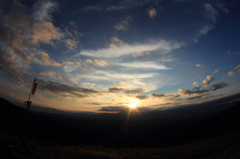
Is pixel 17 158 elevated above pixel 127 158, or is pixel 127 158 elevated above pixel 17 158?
pixel 17 158

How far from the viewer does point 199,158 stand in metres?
17.0

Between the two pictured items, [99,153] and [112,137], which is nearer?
[99,153]

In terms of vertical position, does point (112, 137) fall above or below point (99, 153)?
below

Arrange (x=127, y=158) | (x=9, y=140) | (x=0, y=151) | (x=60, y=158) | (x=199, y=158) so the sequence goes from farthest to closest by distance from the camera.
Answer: (x=127, y=158) → (x=199, y=158) → (x=60, y=158) → (x=9, y=140) → (x=0, y=151)

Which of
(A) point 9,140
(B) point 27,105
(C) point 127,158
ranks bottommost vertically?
(C) point 127,158

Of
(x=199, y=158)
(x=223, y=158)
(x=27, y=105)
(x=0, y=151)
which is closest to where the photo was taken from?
(x=0, y=151)

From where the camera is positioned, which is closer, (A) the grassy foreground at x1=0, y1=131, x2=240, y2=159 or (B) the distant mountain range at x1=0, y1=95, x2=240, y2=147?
(A) the grassy foreground at x1=0, y1=131, x2=240, y2=159

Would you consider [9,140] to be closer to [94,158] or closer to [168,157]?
[94,158]

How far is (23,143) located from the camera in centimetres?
1170

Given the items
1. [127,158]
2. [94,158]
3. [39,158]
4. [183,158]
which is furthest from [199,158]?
[39,158]

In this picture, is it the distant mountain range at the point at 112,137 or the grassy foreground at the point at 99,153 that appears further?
the distant mountain range at the point at 112,137

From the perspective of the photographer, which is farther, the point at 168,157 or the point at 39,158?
the point at 168,157

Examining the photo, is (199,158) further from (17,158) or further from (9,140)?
(9,140)

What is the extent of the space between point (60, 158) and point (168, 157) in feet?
55.9
